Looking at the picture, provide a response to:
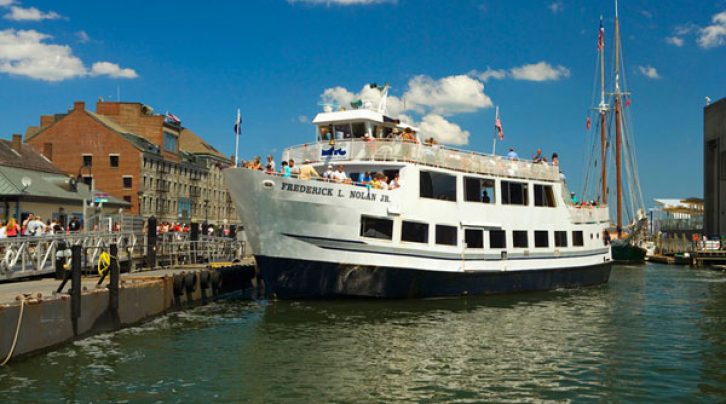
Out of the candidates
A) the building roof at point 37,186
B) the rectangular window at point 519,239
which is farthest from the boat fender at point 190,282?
the building roof at point 37,186

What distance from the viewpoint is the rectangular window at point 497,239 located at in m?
26.7

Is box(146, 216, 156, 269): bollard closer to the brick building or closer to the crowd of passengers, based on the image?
the crowd of passengers

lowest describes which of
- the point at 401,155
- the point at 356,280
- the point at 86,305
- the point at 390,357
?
the point at 390,357

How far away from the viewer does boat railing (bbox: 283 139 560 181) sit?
24.6 metres

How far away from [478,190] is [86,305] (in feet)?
49.1

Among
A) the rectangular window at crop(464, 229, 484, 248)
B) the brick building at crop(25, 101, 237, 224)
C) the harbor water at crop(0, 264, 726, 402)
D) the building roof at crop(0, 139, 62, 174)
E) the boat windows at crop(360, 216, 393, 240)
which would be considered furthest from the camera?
the brick building at crop(25, 101, 237, 224)

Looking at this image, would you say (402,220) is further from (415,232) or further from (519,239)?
(519,239)

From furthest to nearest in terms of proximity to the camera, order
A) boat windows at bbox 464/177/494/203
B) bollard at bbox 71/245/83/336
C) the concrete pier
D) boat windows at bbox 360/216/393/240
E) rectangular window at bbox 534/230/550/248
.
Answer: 1. rectangular window at bbox 534/230/550/248
2. boat windows at bbox 464/177/494/203
3. boat windows at bbox 360/216/393/240
4. bollard at bbox 71/245/83/336
5. the concrete pier

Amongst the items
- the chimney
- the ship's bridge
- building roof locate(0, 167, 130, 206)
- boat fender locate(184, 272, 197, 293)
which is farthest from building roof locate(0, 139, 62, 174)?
the ship's bridge

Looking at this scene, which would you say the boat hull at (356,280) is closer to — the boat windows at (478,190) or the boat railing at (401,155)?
the boat windows at (478,190)

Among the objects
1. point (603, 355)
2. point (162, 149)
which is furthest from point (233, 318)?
point (162, 149)

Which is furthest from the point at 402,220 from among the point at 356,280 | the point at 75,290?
the point at 75,290

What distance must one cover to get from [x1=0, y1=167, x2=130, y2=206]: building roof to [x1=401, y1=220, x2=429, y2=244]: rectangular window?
22222 millimetres

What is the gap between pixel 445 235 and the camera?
2508 centimetres
